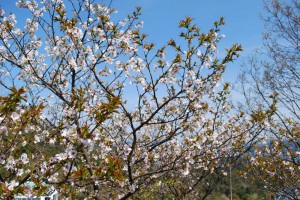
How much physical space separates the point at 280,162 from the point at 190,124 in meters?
3.90

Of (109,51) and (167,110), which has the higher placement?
(109,51)

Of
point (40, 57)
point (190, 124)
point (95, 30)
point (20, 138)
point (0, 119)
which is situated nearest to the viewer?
point (0, 119)

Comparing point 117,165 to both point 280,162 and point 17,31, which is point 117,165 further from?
point 280,162

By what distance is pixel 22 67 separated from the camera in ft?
14.2

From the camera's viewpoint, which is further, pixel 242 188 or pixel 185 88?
pixel 242 188

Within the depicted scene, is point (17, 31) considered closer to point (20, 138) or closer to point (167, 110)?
point (20, 138)

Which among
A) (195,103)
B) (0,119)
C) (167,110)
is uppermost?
(167,110)

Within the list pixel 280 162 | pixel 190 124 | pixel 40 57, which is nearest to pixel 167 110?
pixel 190 124

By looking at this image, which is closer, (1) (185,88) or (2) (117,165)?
(2) (117,165)

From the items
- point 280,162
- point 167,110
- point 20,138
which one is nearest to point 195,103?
point 167,110

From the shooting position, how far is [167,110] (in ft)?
16.7

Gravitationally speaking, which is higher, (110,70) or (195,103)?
(110,70)

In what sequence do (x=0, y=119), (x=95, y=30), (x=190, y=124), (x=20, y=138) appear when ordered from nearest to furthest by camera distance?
(x=0, y=119) < (x=20, y=138) < (x=95, y=30) < (x=190, y=124)

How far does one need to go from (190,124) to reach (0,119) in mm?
2914
